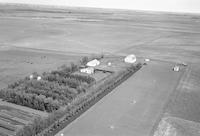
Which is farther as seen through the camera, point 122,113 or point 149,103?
point 149,103

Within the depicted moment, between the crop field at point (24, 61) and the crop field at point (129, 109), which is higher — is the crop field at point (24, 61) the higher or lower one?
the higher one

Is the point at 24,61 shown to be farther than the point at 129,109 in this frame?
Yes

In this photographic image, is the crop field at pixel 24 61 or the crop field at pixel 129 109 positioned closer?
the crop field at pixel 129 109

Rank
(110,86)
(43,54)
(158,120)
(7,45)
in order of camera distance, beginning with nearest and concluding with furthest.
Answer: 1. (158,120)
2. (110,86)
3. (43,54)
4. (7,45)

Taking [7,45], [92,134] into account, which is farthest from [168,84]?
[7,45]

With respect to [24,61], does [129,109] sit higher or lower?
lower

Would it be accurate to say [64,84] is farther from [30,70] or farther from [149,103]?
[149,103]

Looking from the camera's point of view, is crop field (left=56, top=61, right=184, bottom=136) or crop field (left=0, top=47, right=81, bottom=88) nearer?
crop field (left=56, top=61, right=184, bottom=136)

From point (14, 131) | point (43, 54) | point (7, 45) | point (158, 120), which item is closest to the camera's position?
point (14, 131)

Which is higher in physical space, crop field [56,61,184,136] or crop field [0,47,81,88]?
crop field [0,47,81,88]

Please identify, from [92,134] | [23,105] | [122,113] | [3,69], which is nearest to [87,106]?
[122,113]

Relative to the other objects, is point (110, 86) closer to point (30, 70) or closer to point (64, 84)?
point (64, 84)
